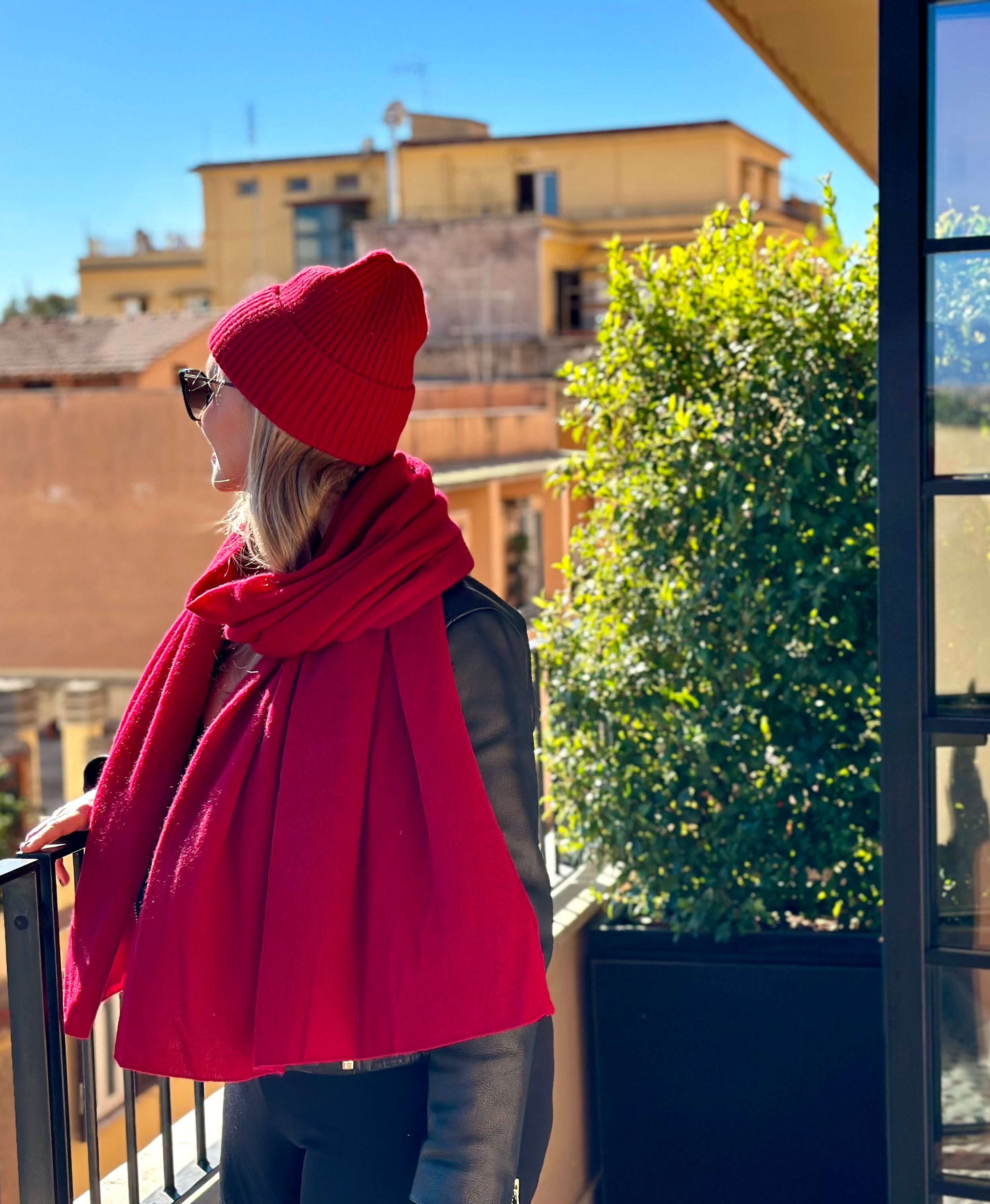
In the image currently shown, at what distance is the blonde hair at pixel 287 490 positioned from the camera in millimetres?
1540

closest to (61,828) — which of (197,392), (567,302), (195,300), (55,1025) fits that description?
(55,1025)

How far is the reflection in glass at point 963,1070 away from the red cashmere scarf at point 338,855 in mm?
967

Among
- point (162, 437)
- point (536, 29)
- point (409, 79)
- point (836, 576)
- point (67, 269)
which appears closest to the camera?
point (836, 576)

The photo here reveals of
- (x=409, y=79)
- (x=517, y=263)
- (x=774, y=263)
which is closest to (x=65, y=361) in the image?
(x=517, y=263)

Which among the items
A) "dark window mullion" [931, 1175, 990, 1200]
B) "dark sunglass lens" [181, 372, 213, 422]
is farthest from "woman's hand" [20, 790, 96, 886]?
"dark window mullion" [931, 1175, 990, 1200]

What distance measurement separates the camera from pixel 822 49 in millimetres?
3459

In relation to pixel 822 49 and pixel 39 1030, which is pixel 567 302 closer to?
pixel 822 49

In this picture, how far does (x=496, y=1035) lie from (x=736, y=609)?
157cm

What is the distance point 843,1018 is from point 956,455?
127 centimetres

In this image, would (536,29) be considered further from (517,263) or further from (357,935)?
(357,935)

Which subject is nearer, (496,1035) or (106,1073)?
(496,1035)

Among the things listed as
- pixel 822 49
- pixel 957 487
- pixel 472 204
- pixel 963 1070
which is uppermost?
pixel 472 204

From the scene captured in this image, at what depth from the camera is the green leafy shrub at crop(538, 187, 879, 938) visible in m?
2.86

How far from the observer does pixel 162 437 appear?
55.7 feet
